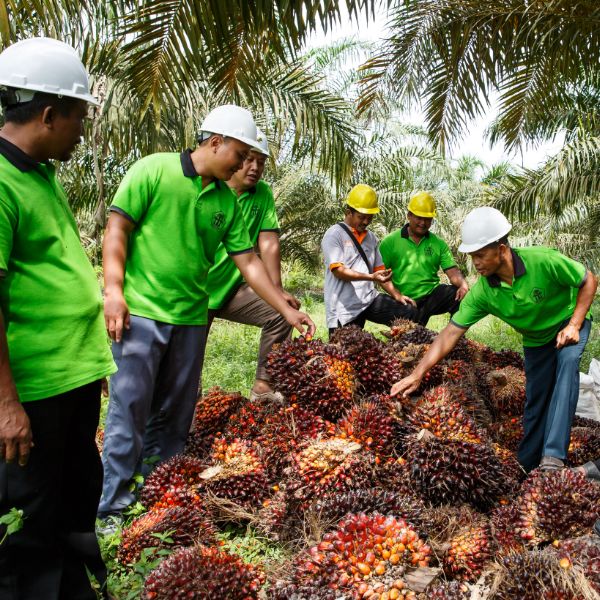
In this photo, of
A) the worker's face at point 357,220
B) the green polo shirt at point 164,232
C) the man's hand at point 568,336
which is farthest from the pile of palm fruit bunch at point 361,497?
the worker's face at point 357,220

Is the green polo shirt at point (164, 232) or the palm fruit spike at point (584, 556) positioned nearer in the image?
the palm fruit spike at point (584, 556)

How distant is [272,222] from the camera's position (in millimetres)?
4523

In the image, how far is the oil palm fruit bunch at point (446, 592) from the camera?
2002 mm

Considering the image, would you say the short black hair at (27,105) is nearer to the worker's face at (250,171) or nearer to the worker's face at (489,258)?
the worker's face at (250,171)

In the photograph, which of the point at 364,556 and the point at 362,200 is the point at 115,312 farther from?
the point at 362,200

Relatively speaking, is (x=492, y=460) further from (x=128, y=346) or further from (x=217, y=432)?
(x=128, y=346)

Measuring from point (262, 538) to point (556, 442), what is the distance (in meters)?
1.61

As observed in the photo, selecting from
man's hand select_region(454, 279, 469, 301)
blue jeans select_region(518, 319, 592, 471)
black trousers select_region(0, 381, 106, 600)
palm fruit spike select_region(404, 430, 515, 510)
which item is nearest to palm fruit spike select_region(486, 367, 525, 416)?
blue jeans select_region(518, 319, 592, 471)

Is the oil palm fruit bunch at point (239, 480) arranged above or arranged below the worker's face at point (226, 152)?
below

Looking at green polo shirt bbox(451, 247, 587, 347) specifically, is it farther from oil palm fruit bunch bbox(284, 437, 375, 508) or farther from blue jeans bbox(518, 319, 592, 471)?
oil palm fruit bunch bbox(284, 437, 375, 508)

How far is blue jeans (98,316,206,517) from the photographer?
2990mm

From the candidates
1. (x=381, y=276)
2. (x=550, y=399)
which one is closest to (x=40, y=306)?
(x=550, y=399)

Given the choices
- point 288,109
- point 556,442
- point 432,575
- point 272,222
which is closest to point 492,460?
point 556,442

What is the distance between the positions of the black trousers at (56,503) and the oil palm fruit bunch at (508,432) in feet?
7.80
